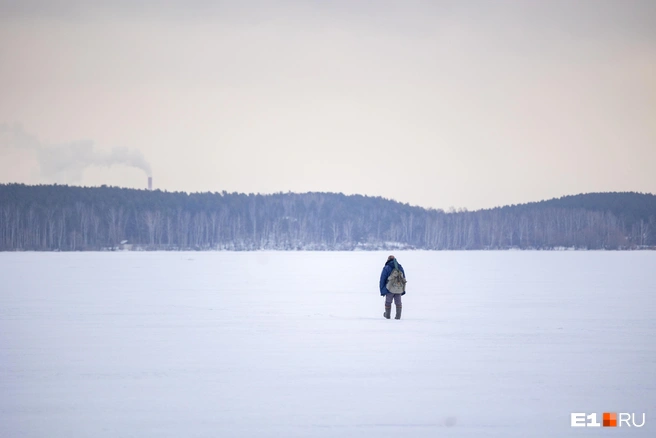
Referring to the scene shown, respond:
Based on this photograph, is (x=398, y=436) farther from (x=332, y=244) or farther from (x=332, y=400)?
(x=332, y=244)

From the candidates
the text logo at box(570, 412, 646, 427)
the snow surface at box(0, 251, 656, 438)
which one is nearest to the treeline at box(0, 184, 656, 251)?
the snow surface at box(0, 251, 656, 438)

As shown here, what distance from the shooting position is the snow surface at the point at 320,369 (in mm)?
7062

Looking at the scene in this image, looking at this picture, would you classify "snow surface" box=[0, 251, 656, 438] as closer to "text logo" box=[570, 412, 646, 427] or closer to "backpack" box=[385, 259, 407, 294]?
"text logo" box=[570, 412, 646, 427]

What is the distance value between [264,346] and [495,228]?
137539mm

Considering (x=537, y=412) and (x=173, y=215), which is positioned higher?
(x=173, y=215)

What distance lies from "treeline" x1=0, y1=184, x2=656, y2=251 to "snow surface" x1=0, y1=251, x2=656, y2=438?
107 m

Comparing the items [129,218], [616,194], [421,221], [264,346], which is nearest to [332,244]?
[421,221]

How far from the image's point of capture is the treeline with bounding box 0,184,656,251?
12562 centimetres

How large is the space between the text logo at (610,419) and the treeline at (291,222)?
11604cm

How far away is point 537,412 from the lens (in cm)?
745

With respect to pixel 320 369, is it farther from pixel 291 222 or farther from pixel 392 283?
pixel 291 222

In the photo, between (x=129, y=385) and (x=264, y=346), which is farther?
(x=264, y=346)

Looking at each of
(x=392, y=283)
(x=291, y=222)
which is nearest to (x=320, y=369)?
(x=392, y=283)

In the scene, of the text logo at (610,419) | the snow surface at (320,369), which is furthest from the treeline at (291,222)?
the text logo at (610,419)
